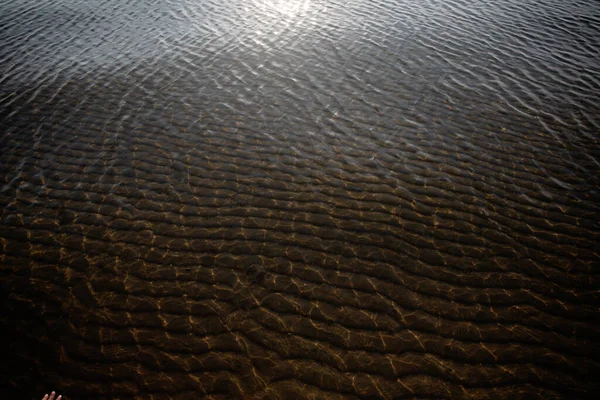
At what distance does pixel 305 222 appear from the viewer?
10.2 metres

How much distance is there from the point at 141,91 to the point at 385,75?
1208 centimetres

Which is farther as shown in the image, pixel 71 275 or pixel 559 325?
pixel 71 275

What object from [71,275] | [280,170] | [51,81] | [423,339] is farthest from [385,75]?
[51,81]

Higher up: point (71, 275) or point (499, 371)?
point (499, 371)

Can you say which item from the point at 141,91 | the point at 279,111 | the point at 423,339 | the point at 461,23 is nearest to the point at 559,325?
the point at 423,339

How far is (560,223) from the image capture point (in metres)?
9.70

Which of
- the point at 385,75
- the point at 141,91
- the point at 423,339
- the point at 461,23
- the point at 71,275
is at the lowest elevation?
the point at 71,275

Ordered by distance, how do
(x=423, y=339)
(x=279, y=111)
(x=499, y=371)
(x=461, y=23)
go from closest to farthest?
(x=499, y=371) < (x=423, y=339) < (x=279, y=111) < (x=461, y=23)

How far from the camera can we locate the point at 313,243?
31.6 ft

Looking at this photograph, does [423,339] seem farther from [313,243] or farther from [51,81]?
[51,81]

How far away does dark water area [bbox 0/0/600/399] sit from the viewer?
23.7 ft

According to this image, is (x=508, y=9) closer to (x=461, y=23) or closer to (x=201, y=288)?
(x=461, y=23)

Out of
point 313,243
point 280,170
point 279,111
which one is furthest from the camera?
→ point 279,111

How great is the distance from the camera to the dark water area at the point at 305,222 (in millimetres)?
7230
